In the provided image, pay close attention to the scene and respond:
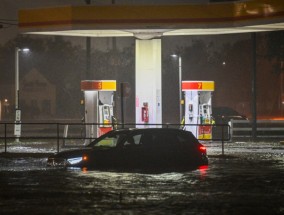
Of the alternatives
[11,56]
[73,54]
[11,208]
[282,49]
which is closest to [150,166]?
[11,208]

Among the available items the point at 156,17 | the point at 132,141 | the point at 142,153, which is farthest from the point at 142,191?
the point at 156,17

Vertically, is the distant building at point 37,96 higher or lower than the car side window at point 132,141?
higher

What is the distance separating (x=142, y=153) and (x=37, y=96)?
94551mm

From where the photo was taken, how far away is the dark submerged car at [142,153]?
63.3 feet

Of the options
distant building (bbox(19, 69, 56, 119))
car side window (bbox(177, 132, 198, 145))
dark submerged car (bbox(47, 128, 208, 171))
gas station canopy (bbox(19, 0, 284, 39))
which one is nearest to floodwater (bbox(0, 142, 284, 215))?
dark submerged car (bbox(47, 128, 208, 171))

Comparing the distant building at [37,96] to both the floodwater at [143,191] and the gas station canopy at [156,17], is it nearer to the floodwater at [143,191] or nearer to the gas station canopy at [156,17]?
the gas station canopy at [156,17]

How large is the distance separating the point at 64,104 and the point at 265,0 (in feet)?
261

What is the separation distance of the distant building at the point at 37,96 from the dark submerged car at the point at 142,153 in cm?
8908

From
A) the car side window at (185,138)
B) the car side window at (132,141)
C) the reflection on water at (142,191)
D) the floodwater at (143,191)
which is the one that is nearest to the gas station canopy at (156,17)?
the floodwater at (143,191)

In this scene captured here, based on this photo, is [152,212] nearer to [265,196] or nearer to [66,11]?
[265,196]

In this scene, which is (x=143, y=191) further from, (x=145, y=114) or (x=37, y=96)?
(x=37, y=96)

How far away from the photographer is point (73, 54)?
104062 mm

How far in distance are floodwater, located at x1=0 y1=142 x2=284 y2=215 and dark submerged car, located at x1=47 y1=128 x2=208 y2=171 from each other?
0.32m

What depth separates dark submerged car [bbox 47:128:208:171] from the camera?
1928cm
